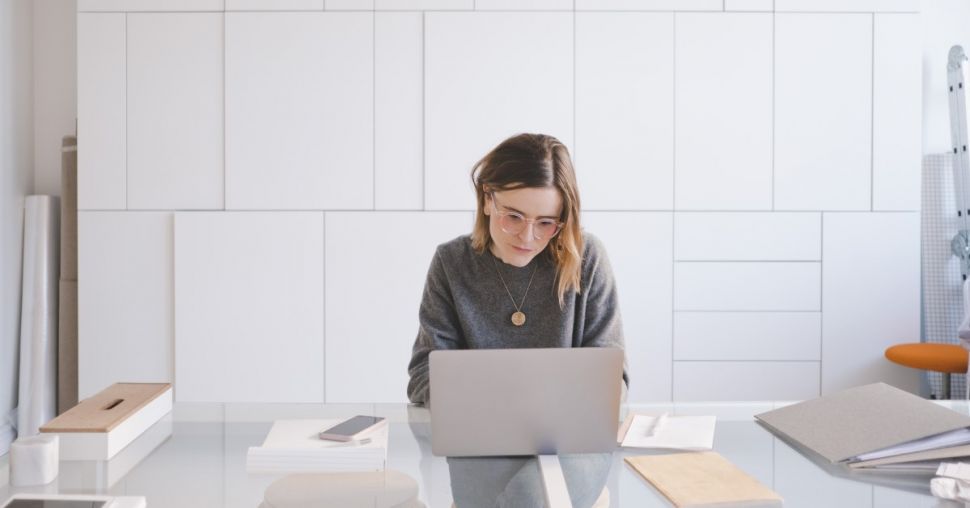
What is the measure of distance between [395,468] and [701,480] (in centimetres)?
48

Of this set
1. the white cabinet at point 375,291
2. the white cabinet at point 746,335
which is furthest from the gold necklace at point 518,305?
the white cabinet at point 746,335

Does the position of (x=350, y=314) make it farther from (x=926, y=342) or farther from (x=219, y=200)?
(x=926, y=342)

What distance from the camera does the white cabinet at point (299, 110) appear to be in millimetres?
3895

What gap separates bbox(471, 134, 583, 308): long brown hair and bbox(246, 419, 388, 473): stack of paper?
708 millimetres

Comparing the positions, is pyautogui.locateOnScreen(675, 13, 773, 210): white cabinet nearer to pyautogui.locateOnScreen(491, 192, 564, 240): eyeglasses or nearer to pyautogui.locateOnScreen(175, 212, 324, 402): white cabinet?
pyautogui.locateOnScreen(175, 212, 324, 402): white cabinet

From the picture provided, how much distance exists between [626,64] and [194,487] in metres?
3.13

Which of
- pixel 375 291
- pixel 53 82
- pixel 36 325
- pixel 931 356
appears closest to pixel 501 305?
pixel 375 291

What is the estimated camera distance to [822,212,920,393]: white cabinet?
397 centimetres

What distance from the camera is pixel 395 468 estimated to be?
136 cm

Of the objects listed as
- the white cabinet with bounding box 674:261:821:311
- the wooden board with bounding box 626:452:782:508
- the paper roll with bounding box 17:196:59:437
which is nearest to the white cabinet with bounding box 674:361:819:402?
the white cabinet with bounding box 674:261:821:311

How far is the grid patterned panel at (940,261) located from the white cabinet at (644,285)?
1.31m

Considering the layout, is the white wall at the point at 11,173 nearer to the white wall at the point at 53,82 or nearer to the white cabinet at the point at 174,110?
the white wall at the point at 53,82

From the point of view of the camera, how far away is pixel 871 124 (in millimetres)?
3967

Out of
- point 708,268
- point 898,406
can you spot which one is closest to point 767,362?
point 708,268
